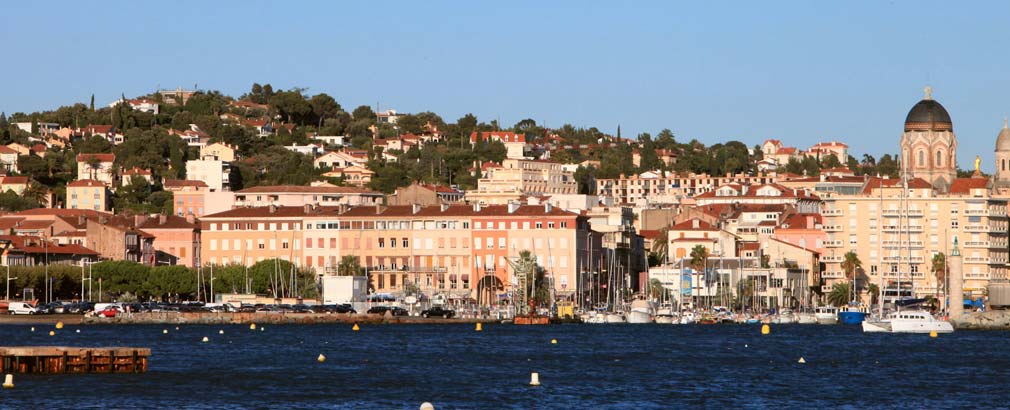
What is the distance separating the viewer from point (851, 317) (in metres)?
120

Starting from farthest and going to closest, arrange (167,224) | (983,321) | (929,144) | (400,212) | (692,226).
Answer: (929,144), (692,226), (167,224), (400,212), (983,321)

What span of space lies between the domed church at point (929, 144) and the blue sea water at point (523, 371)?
67.5m

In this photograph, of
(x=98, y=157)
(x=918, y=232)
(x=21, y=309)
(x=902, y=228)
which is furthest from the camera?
(x=98, y=157)

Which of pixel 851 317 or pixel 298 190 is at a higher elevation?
pixel 298 190

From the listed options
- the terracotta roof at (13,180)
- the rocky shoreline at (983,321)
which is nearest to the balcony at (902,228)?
the rocky shoreline at (983,321)

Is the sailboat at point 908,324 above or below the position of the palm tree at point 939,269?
below

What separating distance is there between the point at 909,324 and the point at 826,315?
20.7m

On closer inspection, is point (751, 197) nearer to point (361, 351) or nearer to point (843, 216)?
point (843, 216)

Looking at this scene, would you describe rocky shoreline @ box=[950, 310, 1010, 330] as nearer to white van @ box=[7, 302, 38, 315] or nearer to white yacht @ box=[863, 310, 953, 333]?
white yacht @ box=[863, 310, 953, 333]

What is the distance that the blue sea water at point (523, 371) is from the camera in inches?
2096

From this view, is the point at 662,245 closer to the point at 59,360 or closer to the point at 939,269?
the point at 939,269

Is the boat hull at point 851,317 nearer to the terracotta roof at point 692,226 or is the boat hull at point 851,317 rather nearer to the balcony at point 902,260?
the balcony at point 902,260

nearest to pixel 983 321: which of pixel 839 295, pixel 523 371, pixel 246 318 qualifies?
pixel 839 295

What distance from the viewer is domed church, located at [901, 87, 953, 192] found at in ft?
538
